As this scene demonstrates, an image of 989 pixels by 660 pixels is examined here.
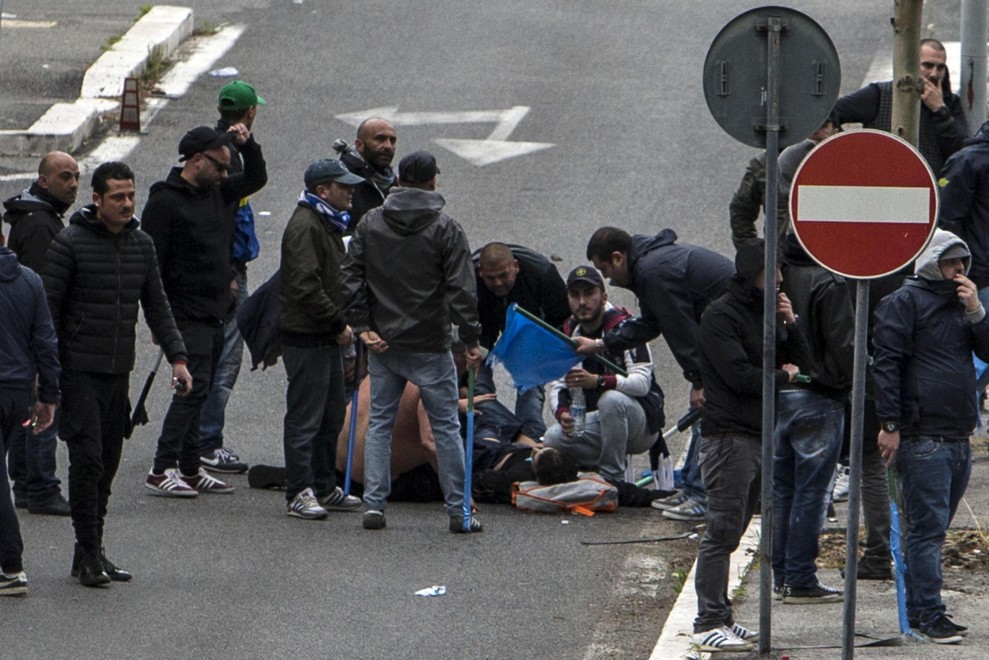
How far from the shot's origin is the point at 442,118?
57.5 ft

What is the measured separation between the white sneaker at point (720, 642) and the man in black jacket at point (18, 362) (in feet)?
10.2

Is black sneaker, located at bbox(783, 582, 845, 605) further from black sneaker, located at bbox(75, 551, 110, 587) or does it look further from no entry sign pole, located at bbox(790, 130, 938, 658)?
black sneaker, located at bbox(75, 551, 110, 587)

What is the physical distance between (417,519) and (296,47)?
10346mm

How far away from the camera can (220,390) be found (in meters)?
10.9

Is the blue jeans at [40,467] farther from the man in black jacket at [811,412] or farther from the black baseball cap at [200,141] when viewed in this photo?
the man in black jacket at [811,412]

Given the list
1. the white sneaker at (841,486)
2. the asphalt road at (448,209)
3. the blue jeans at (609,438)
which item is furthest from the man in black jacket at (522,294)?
the white sneaker at (841,486)

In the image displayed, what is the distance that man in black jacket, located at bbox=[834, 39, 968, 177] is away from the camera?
436 inches

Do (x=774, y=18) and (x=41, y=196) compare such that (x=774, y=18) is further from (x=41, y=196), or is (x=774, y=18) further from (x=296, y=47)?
(x=296, y=47)

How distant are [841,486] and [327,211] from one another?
3.36 m

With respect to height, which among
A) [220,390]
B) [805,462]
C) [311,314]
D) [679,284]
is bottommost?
[220,390]

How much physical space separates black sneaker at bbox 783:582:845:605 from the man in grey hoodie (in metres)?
2.00

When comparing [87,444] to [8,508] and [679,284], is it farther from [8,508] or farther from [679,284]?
[679,284]

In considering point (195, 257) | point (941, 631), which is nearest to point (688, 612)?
point (941, 631)

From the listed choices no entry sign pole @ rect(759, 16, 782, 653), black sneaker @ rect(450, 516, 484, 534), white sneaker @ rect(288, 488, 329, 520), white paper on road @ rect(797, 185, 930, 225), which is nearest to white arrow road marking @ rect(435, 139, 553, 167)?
white sneaker @ rect(288, 488, 329, 520)
